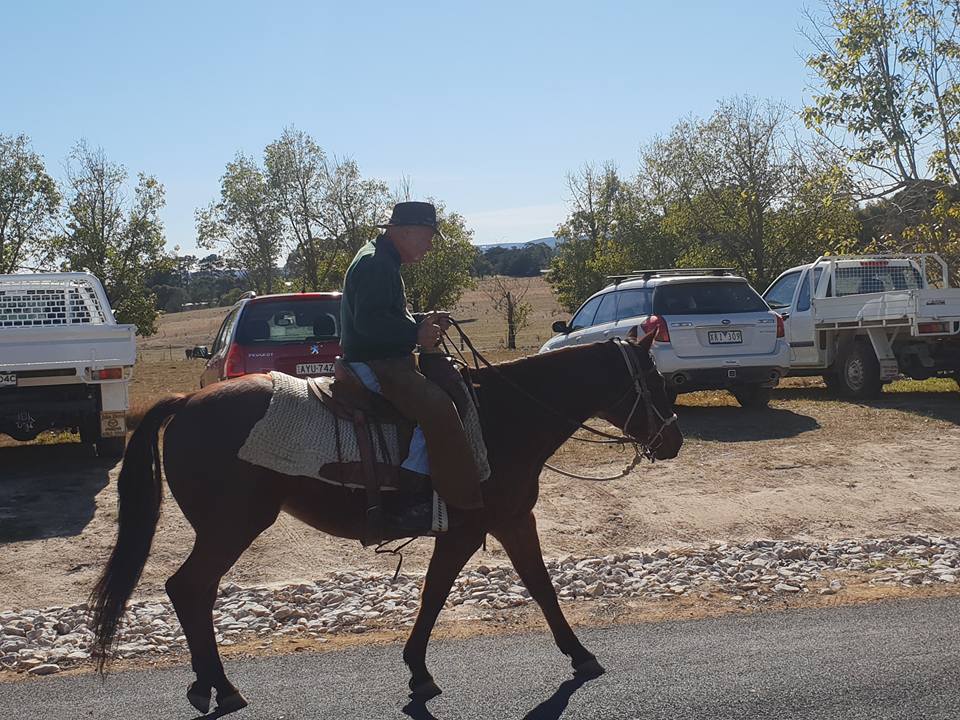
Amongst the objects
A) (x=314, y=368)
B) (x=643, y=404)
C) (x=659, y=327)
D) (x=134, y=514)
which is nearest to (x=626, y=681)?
(x=643, y=404)

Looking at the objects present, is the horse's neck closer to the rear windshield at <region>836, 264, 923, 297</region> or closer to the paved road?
the paved road

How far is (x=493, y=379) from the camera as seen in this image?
6023 mm

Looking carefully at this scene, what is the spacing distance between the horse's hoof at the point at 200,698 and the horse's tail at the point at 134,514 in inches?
20.9

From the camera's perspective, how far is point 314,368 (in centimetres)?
1184

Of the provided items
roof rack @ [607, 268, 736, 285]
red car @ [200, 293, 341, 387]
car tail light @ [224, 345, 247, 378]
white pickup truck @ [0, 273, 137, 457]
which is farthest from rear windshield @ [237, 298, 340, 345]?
roof rack @ [607, 268, 736, 285]

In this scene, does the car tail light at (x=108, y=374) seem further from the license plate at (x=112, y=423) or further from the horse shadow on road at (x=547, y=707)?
the horse shadow on road at (x=547, y=707)

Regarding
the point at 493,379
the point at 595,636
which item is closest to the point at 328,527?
the point at 493,379

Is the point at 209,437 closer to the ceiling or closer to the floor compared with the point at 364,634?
closer to the ceiling

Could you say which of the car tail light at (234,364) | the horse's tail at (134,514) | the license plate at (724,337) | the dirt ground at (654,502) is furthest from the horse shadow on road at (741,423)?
the horse's tail at (134,514)

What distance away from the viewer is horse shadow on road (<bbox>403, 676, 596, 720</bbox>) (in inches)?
200

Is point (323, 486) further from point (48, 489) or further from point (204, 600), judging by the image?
point (48, 489)

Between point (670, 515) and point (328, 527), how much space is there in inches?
201

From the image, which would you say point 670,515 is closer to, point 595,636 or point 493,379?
point 595,636

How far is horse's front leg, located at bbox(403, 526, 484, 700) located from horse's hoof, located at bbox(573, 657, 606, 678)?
81cm
